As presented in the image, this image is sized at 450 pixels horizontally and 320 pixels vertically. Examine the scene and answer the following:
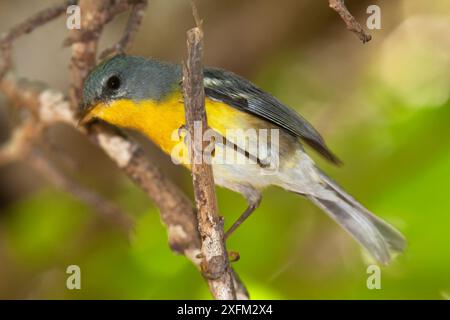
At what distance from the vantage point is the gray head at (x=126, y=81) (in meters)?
3.50

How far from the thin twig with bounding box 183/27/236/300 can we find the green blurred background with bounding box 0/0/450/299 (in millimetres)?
856

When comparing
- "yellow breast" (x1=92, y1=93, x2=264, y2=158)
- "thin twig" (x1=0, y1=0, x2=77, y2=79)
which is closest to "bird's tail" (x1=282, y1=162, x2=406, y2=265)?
"yellow breast" (x1=92, y1=93, x2=264, y2=158)

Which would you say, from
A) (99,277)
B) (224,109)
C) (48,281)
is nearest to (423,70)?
(224,109)

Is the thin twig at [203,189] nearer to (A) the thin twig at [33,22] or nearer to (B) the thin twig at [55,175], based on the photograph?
(B) the thin twig at [55,175]

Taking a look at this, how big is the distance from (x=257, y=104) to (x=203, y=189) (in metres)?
0.97

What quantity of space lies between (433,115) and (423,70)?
1.19 meters

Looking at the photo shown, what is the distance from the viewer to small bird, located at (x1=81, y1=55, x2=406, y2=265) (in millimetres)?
3445

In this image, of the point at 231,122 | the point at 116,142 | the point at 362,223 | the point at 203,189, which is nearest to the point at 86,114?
the point at 116,142

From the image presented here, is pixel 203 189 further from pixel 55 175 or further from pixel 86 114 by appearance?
pixel 55 175

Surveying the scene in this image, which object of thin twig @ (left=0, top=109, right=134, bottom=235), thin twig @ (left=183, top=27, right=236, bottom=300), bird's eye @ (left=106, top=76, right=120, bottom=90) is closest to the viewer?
thin twig @ (left=183, top=27, right=236, bottom=300)

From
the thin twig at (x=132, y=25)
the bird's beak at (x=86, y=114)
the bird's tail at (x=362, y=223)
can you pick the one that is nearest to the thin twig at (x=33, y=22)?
the thin twig at (x=132, y=25)

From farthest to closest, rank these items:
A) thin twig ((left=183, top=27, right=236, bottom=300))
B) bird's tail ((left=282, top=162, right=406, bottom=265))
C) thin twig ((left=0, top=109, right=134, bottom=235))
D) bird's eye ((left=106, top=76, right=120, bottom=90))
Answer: thin twig ((left=0, top=109, right=134, bottom=235)), bird's tail ((left=282, top=162, right=406, bottom=265)), bird's eye ((left=106, top=76, right=120, bottom=90)), thin twig ((left=183, top=27, right=236, bottom=300))

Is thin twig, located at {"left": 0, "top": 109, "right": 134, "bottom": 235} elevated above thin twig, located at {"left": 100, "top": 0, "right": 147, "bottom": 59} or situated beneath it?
situated beneath

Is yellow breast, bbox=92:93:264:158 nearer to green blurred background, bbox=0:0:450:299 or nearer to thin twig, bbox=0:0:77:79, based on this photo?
thin twig, bbox=0:0:77:79
